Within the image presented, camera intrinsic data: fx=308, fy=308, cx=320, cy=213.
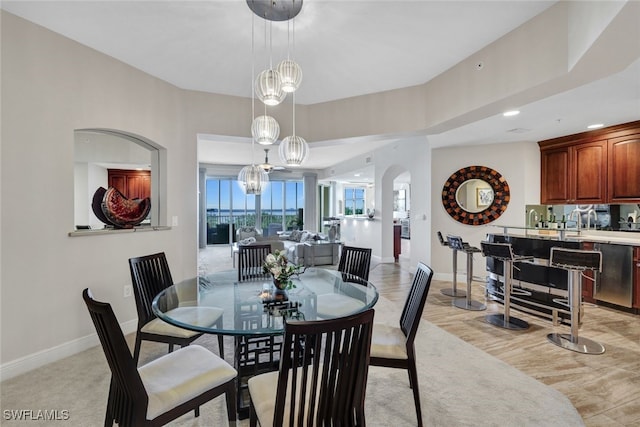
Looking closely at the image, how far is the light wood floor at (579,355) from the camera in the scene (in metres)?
2.14

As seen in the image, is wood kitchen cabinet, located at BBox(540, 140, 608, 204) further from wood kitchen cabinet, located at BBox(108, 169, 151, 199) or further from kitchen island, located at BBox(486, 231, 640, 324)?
wood kitchen cabinet, located at BBox(108, 169, 151, 199)

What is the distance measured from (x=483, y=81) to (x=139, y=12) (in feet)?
9.72

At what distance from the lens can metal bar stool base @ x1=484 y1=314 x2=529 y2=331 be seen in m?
3.47

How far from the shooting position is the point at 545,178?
534 centimetres

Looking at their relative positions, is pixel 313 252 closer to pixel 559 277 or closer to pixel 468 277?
pixel 468 277

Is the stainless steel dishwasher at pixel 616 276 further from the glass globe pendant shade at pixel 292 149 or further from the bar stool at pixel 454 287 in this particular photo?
the glass globe pendant shade at pixel 292 149

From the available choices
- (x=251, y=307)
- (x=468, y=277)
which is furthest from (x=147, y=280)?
(x=468, y=277)

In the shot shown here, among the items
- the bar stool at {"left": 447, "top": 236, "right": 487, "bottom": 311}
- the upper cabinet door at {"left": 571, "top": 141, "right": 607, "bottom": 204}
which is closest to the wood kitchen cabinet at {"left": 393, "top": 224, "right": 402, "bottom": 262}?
the bar stool at {"left": 447, "top": 236, "right": 487, "bottom": 311}

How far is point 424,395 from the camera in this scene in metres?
2.22

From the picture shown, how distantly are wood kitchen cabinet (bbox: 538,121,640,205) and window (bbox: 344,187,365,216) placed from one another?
9.56 meters

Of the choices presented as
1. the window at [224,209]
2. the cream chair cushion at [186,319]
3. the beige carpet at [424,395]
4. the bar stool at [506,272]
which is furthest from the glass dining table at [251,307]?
the window at [224,209]

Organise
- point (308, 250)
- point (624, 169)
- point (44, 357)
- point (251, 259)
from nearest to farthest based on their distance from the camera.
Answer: point (44, 357) → point (251, 259) → point (624, 169) → point (308, 250)

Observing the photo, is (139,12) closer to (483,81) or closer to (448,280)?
(483,81)

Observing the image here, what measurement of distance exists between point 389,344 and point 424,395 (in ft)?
2.01
